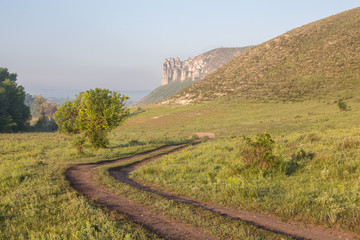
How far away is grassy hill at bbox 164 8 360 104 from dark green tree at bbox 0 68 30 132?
4805cm

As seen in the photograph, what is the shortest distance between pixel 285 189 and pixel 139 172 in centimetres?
851

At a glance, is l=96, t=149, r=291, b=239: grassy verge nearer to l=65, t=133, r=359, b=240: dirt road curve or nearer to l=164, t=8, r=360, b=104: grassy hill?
l=65, t=133, r=359, b=240: dirt road curve

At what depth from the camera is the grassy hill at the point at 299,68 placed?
2660 inches

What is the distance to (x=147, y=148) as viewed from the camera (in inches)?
1025

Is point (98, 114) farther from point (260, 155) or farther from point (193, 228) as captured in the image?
point (193, 228)

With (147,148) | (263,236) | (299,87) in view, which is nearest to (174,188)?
(263,236)

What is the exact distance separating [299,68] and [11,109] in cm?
8698

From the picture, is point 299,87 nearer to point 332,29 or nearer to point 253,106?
point 253,106

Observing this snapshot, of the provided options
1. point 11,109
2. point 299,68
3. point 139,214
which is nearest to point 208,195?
point 139,214

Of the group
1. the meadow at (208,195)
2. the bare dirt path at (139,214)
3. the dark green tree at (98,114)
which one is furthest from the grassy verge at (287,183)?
the dark green tree at (98,114)

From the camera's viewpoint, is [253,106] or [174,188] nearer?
[174,188]

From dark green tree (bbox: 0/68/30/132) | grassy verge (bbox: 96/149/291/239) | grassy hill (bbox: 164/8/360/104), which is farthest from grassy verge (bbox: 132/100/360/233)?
dark green tree (bbox: 0/68/30/132)

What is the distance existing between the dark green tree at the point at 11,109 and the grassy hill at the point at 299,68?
48046 mm

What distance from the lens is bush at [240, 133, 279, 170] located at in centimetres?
1182
